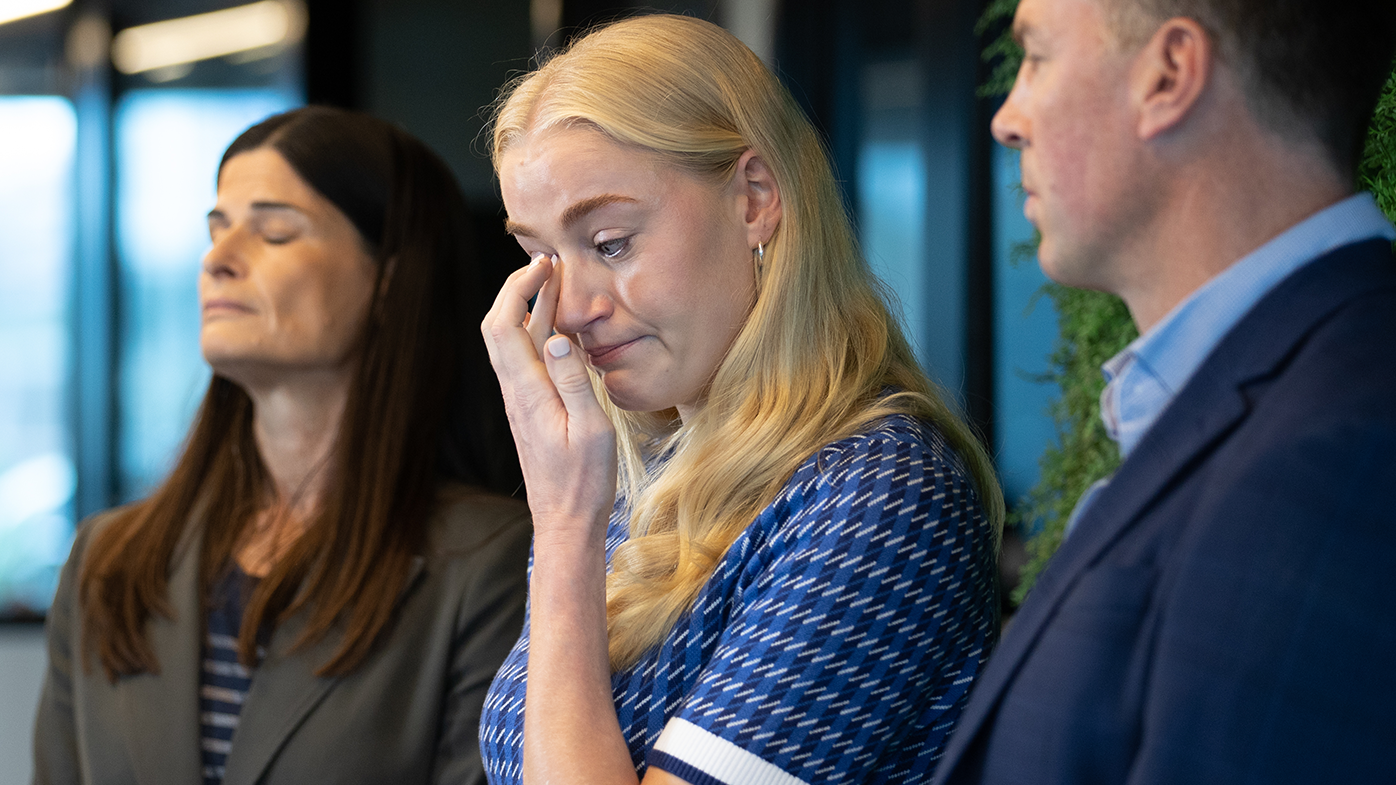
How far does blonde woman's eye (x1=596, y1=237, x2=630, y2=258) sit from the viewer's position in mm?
1241

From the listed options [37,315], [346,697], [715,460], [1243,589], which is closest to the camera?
[1243,589]

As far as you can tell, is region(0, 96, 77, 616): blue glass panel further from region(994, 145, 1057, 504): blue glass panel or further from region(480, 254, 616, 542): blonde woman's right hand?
region(480, 254, 616, 542): blonde woman's right hand

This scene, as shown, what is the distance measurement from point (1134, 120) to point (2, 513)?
3.80 meters

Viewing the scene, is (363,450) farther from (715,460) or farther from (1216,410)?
(1216,410)

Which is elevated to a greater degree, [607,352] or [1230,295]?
[1230,295]

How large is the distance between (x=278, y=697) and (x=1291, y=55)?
1511 millimetres

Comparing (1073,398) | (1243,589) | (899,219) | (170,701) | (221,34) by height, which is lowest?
(170,701)

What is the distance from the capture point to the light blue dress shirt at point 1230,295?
2.55ft

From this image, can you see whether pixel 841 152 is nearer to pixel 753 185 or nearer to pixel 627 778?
pixel 753 185

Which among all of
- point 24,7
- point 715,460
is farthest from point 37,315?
point 715,460

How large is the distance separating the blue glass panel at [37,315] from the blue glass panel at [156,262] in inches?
6.6

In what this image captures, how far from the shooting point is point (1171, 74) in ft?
2.60

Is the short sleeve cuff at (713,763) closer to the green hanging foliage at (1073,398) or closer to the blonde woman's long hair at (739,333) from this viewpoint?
the blonde woman's long hair at (739,333)

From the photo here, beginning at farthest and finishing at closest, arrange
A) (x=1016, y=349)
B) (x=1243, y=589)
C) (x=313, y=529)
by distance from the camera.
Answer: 1. (x=1016, y=349)
2. (x=313, y=529)
3. (x=1243, y=589)
